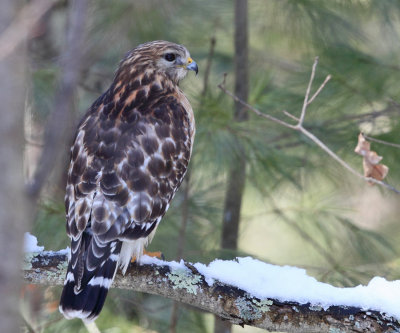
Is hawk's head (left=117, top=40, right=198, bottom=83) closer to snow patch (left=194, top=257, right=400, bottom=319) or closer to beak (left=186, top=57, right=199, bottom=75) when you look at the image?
beak (left=186, top=57, right=199, bottom=75)

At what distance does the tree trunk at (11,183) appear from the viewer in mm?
1099

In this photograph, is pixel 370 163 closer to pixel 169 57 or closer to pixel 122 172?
pixel 122 172

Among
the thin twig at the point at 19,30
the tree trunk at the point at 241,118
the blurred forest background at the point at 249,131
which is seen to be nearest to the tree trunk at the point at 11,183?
the thin twig at the point at 19,30

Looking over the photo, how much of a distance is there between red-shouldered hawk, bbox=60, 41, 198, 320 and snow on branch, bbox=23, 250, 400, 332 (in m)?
0.15

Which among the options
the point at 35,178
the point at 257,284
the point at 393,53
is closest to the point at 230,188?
the point at 393,53

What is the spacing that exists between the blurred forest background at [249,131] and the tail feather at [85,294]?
98 centimetres

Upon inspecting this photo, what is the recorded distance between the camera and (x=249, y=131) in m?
4.07

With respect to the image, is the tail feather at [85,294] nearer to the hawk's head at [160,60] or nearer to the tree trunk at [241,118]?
the hawk's head at [160,60]

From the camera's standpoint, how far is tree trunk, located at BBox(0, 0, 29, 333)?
43.3 inches

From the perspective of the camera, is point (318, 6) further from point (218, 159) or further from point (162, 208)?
point (162, 208)

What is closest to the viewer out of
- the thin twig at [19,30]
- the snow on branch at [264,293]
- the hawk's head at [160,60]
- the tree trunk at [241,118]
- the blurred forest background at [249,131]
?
the thin twig at [19,30]

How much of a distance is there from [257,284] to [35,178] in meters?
1.62

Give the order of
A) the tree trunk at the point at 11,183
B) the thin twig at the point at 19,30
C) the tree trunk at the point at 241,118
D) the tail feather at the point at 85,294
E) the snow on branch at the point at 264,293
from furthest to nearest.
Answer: the tree trunk at the point at 241,118 → the tail feather at the point at 85,294 → the snow on branch at the point at 264,293 → the thin twig at the point at 19,30 → the tree trunk at the point at 11,183

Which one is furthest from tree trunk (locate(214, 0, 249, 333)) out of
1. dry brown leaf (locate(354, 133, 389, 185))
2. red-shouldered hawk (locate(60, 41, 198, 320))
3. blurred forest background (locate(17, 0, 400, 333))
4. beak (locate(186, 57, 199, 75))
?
dry brown leaf (locate(354, 133, 389, 185))
